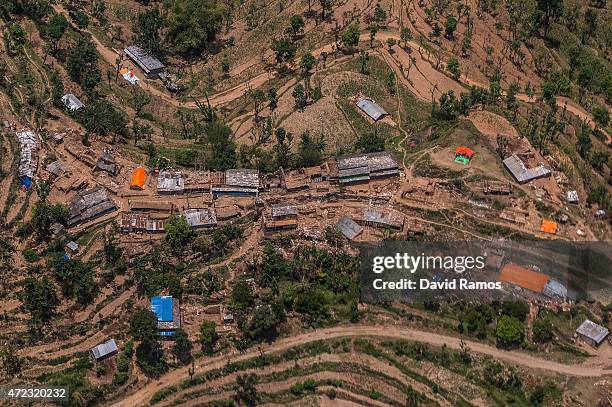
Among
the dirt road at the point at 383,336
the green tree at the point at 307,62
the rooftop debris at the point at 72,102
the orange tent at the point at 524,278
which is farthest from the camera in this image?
the green tree at the point at 307,62

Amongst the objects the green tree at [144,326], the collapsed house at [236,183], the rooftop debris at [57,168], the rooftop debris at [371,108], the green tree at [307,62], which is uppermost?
the green tree at [307,62]

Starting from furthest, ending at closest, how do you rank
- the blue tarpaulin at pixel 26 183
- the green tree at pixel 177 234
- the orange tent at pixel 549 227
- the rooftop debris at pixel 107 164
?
the rooftop debris at pixel 107 164, the blue tarpaulin at pixel 26 183, the orange tent at pixel 549 227, the green tree at pixel 177 234

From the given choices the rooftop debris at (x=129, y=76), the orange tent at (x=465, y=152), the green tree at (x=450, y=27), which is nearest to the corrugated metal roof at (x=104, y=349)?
the rooftop debris at (x=129, y=76)

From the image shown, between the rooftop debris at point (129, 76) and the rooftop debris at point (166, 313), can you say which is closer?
the rooftop debris at point (166, 313)

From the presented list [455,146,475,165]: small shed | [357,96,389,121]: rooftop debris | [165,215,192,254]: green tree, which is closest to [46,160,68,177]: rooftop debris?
[165,215,192,254]: green tree

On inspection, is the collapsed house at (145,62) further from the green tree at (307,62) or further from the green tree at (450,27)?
the green tree at (450,27)

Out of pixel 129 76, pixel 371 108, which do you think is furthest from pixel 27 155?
pixel 371 108

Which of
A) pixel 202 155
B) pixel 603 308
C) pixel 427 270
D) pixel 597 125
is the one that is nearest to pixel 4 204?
pixel 202 155

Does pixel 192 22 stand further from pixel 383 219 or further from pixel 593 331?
pixel 593 331
